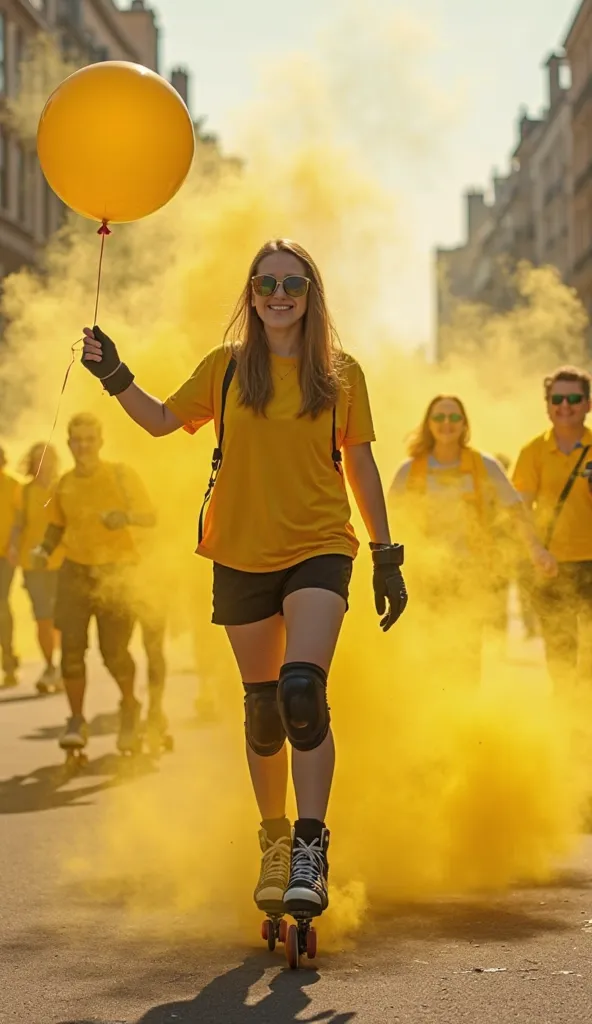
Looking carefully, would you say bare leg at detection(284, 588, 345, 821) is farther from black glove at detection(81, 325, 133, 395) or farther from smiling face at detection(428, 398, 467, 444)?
smiling face at detection(428, 398, 467, 444)

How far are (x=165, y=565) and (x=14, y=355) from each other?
13.3ft

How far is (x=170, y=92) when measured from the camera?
5.36 m

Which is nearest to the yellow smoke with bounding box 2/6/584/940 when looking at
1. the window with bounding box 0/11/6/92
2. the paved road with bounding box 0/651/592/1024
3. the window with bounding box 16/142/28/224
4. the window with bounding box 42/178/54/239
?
the paved road with bounding box 0/651/592/1024

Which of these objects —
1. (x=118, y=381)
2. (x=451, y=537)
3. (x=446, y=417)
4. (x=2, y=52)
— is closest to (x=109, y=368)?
(x=118, y=381)

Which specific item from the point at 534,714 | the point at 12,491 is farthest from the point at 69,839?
the point at 12,491

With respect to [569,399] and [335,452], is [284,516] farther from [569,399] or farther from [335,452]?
[569,399]

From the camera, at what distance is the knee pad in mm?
4828

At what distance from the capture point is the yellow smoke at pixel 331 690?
18.7 feet

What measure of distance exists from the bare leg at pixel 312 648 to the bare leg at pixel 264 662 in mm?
154

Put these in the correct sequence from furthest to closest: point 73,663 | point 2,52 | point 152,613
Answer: point 2,52
point 152,613
point 73,663

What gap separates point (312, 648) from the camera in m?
4.61

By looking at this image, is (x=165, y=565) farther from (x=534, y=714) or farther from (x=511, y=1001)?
(x=511, y=1001)

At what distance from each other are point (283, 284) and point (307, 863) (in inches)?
59.1

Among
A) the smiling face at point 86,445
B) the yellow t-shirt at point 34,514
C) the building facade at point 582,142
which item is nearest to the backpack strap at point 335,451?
the smiling face at point 86,445
